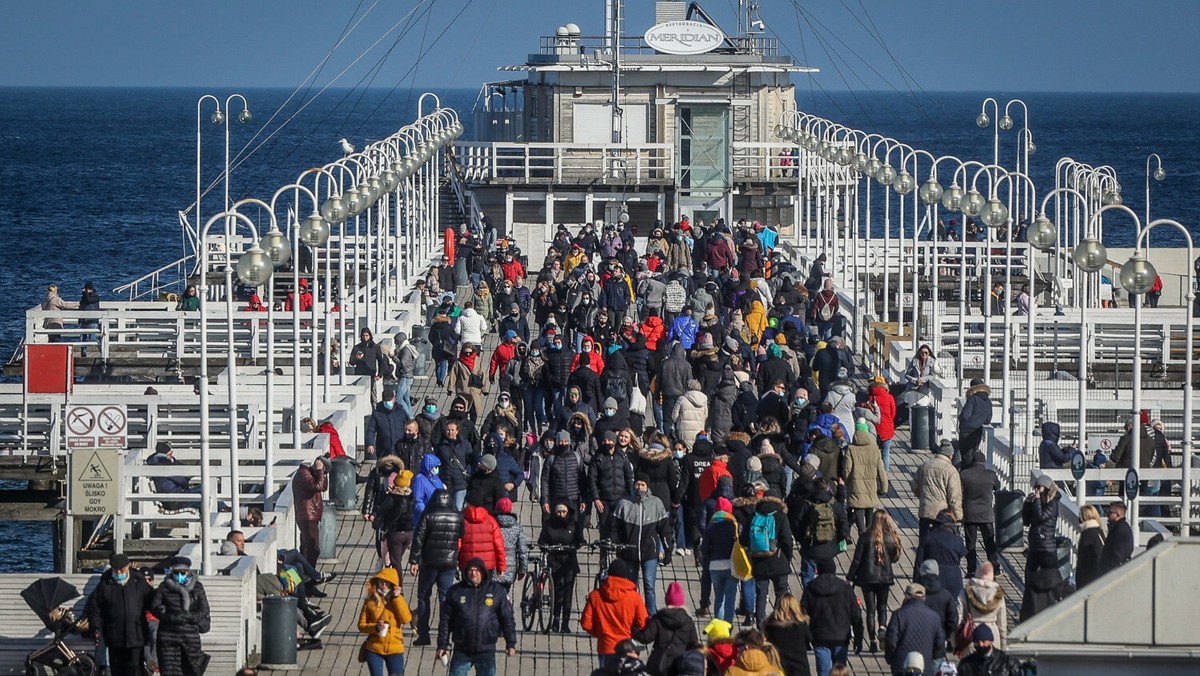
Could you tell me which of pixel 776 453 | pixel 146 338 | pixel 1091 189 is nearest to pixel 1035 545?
pixel 776 453

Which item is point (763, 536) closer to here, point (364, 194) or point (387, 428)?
point (387, 428)

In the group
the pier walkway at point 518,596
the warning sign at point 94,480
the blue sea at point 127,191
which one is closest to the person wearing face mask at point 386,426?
the pier walkway at point 518,596

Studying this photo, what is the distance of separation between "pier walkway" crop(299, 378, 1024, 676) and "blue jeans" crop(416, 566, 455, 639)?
0.21m

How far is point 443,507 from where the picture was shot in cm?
1698

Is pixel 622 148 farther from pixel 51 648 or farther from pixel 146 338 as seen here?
pixel 51 648

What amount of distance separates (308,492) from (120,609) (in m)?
3.75

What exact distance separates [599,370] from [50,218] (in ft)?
285

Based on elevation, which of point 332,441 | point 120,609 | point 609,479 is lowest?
point 120,609

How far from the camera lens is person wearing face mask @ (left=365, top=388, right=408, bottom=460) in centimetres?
2273

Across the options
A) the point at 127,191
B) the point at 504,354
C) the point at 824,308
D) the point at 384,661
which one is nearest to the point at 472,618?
the point at 384,661

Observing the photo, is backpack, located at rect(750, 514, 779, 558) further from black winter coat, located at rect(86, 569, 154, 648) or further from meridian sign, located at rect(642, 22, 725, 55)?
meridian sign, located at rect(642, 22, 725, 55)

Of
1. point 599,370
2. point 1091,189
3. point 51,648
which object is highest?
point 1091,189

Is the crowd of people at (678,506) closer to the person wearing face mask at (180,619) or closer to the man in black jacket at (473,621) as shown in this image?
the man in black jacket at (473,621)

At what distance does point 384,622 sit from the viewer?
49.9 ft
